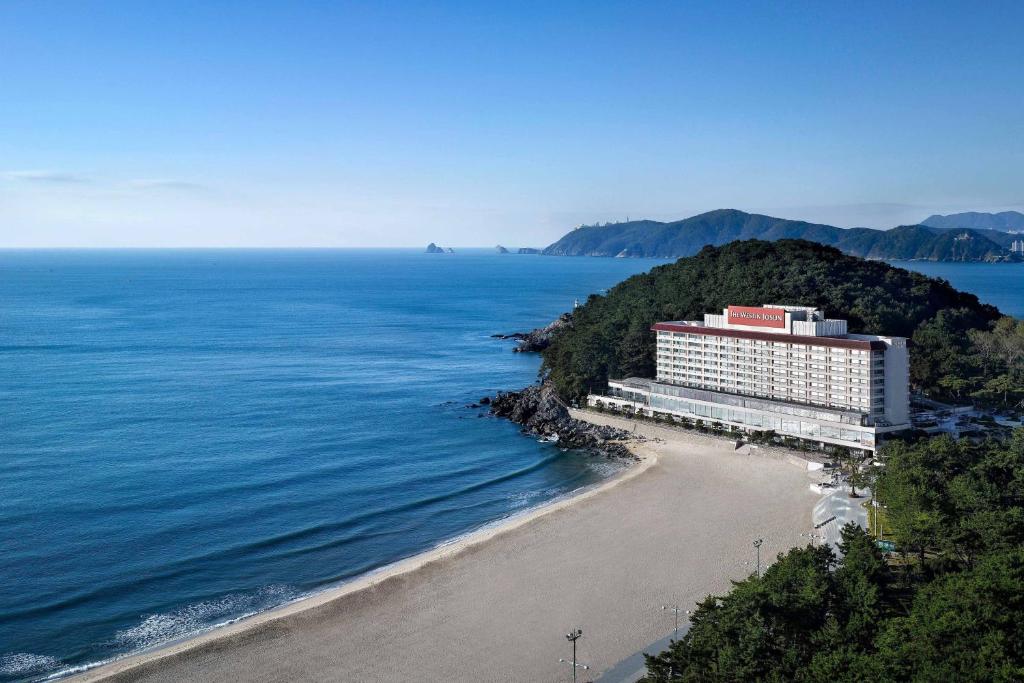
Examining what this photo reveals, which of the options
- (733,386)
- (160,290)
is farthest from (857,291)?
(160,290)

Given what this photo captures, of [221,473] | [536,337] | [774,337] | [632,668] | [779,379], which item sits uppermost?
[774,337]

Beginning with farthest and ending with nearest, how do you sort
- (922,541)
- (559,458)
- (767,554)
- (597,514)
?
(559,458) < (597,514) < (767,554) < (922,541)

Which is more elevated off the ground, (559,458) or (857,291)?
(857,291)

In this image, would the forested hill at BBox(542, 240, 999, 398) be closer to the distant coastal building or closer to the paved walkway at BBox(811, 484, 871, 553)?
the distant coastal building

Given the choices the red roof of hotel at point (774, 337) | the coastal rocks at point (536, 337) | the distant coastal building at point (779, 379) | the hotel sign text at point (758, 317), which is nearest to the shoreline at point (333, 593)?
the distant coastal building at point (779, 379)

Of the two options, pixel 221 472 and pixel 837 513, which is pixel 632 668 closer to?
pixel 837 513

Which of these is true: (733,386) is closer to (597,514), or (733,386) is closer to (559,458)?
(559,458)

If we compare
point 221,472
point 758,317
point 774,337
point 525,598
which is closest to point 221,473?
point 221,472
